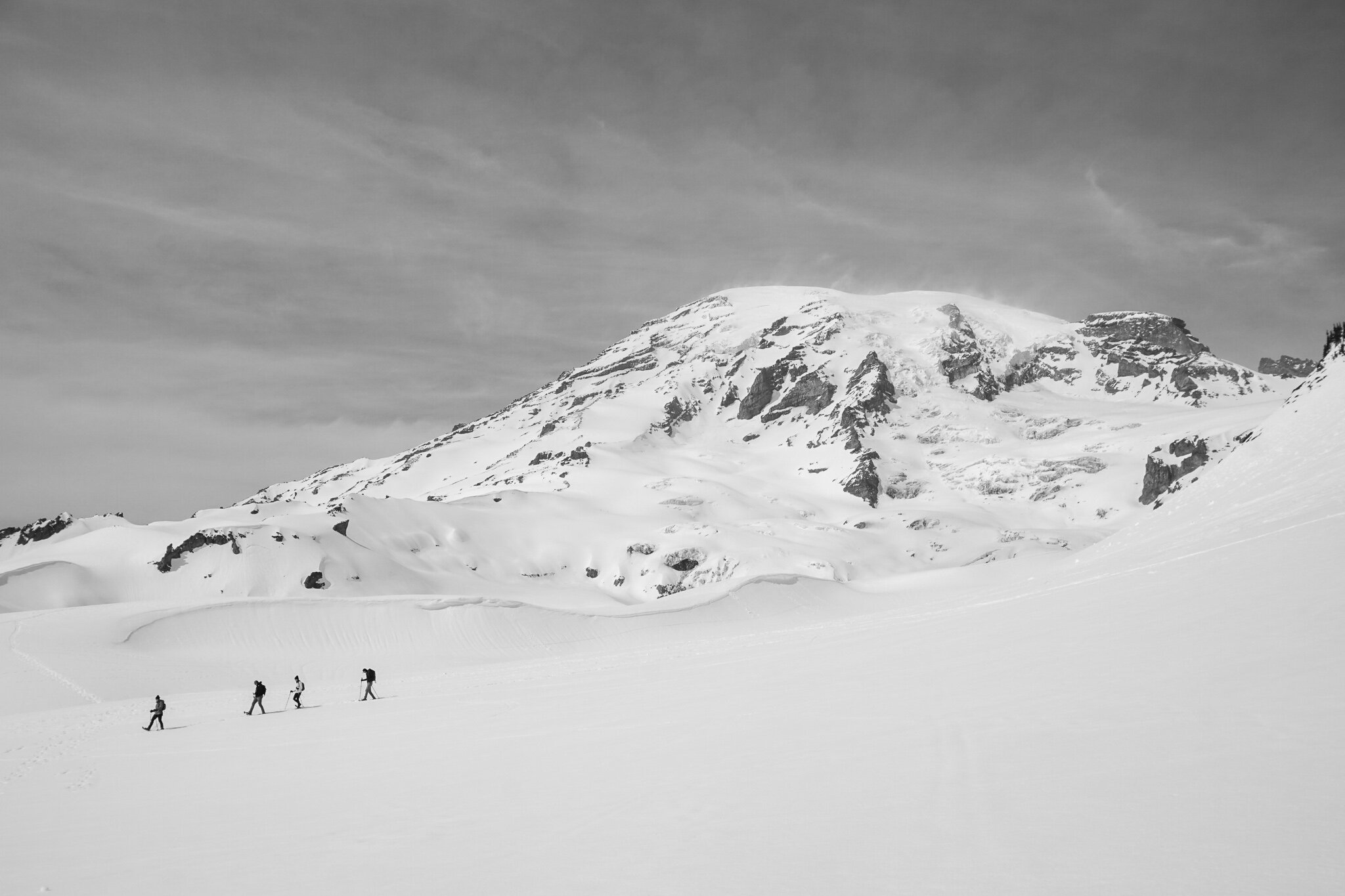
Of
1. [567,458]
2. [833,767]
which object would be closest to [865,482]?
[567,458]

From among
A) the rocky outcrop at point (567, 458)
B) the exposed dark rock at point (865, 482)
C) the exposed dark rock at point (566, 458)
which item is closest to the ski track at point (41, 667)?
the rocky outcrop at point (567, 458)

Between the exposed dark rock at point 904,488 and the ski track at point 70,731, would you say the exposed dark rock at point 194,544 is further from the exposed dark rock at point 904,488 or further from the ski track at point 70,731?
the exposed dark rock at point 904,488

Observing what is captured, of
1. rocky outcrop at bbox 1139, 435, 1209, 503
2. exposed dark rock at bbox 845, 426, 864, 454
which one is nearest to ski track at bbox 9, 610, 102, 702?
rocky outcrop at bbox 1139, 435, 1209, 503

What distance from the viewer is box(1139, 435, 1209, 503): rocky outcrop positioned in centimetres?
13625

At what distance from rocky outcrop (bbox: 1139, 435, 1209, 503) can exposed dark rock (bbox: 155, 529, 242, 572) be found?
140m

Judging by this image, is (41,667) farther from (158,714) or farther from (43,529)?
(43,529)

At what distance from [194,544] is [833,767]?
8657 centimetres

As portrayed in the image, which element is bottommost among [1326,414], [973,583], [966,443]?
[973,583]

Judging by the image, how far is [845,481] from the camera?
554ft

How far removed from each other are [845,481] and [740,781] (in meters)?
164

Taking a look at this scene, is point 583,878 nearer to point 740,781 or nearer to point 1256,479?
point 740,781

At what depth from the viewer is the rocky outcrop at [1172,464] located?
136250 mm

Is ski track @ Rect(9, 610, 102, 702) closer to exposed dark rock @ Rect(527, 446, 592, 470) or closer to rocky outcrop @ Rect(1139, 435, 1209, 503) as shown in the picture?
exposed dark rock @ Rect(527, 446, 592, 470)

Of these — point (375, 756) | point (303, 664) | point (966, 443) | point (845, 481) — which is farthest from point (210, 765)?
point (966, 443)
